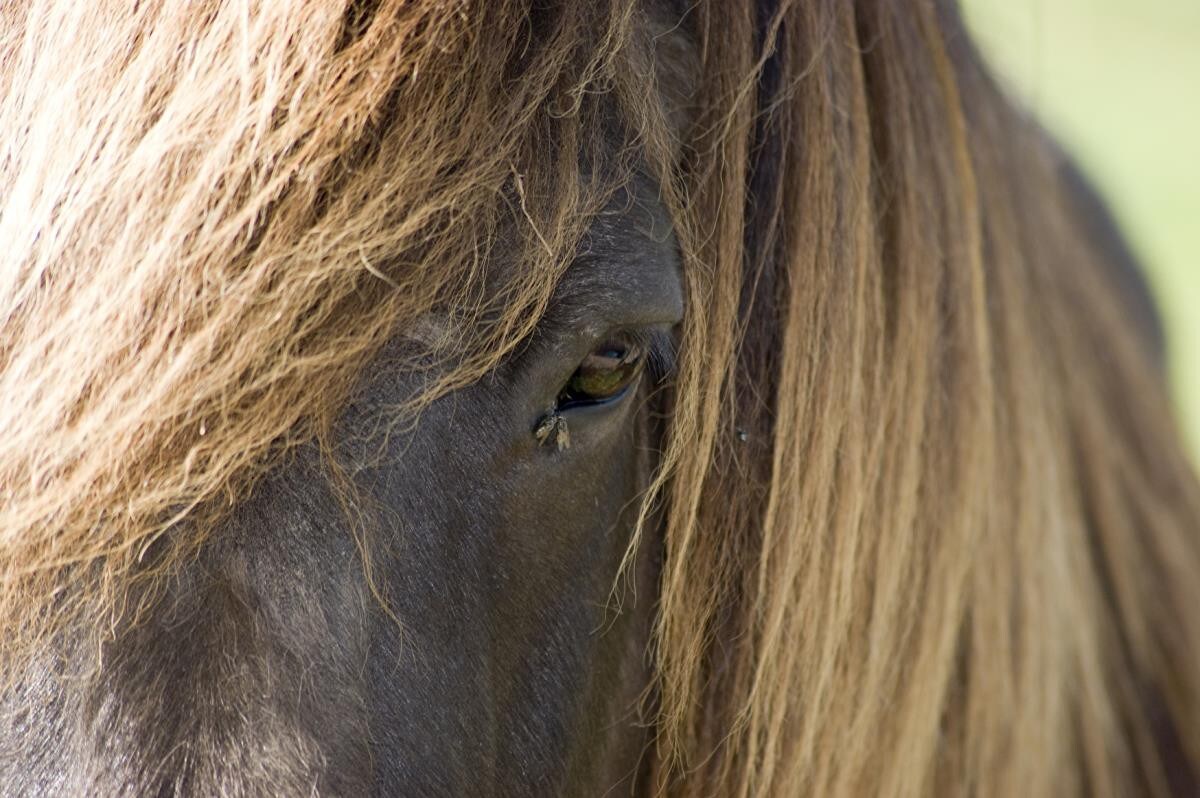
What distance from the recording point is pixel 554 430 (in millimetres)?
754

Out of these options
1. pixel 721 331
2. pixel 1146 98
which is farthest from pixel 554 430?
pixel 1146 98

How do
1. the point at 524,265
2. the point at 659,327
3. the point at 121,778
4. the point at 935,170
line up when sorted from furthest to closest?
the point at 935,170 < the point at 659,327 < the point at 524,265 < the point at 121,778

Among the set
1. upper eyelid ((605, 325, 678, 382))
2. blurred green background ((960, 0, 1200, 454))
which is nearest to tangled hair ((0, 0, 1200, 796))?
upper eyelid ((605, 325, 678, 382))

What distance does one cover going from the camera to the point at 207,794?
24.1 inches

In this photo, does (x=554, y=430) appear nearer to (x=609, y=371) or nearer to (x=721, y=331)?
(x=609, y=371)

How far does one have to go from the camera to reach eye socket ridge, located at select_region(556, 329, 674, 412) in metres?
0.77

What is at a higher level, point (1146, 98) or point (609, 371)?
point (1146, 98)

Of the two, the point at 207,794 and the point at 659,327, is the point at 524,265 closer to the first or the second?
the point at 659,327

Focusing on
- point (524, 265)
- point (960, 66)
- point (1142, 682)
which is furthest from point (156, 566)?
point (1142, 682)

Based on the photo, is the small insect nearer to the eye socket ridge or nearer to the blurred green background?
the eye socket ridge

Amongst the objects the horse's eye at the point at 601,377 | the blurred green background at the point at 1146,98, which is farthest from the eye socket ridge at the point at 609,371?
the blurred green background at the point at 1146,98

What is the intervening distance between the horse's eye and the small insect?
13 millimetres

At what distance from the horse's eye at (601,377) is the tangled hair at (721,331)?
70 millimetres

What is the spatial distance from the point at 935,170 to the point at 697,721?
20.2 inches
